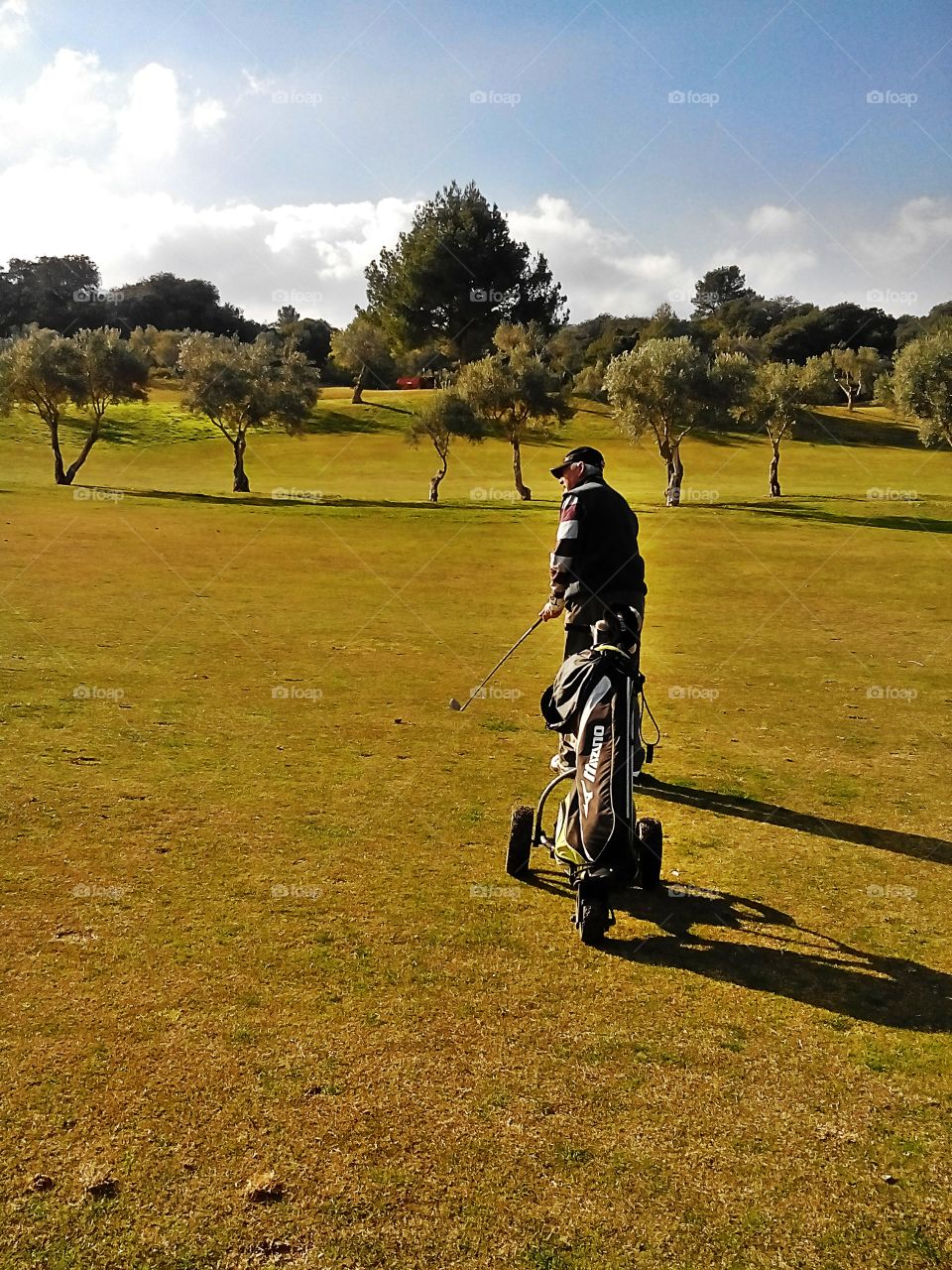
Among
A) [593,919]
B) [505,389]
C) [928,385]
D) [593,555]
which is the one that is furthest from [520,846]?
[505,389]

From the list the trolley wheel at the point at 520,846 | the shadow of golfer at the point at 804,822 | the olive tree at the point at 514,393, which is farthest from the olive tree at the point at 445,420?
the trolley wheel at the point at 520,846

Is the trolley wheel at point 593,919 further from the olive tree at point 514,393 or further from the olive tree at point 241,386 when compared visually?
the olive tree at point 514,393

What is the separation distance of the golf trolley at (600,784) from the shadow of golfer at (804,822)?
2347 mm

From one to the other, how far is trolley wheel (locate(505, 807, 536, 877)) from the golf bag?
1.51 ft

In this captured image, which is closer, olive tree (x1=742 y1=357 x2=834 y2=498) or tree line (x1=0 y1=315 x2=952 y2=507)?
tree line (x1=0 y1=315 x2=952 y2=507)

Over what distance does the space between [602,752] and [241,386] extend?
60.2 m

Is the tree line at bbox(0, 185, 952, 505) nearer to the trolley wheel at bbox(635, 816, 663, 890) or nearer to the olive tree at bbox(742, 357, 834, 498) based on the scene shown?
the olive tree at bbox(742, 357, 834, 498)

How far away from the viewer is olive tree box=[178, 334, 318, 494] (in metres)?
61.7

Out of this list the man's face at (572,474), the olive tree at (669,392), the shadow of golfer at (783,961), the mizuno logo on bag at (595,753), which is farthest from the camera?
the olive tree at (669,392)

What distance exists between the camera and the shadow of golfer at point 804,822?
9.19 meters

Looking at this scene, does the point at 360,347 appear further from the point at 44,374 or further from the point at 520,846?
the point at 520,846

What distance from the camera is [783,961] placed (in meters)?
6.84

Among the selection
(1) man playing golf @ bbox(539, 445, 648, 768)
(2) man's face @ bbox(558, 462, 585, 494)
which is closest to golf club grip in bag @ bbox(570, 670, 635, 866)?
(1) man playing golf @ bbox(539, 445, 648, 768)

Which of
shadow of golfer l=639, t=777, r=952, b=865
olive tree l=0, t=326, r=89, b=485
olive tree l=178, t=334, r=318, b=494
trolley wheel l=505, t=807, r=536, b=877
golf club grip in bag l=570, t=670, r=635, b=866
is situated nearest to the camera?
golf club grip in bag l=570, t=670, r=635, b=866
